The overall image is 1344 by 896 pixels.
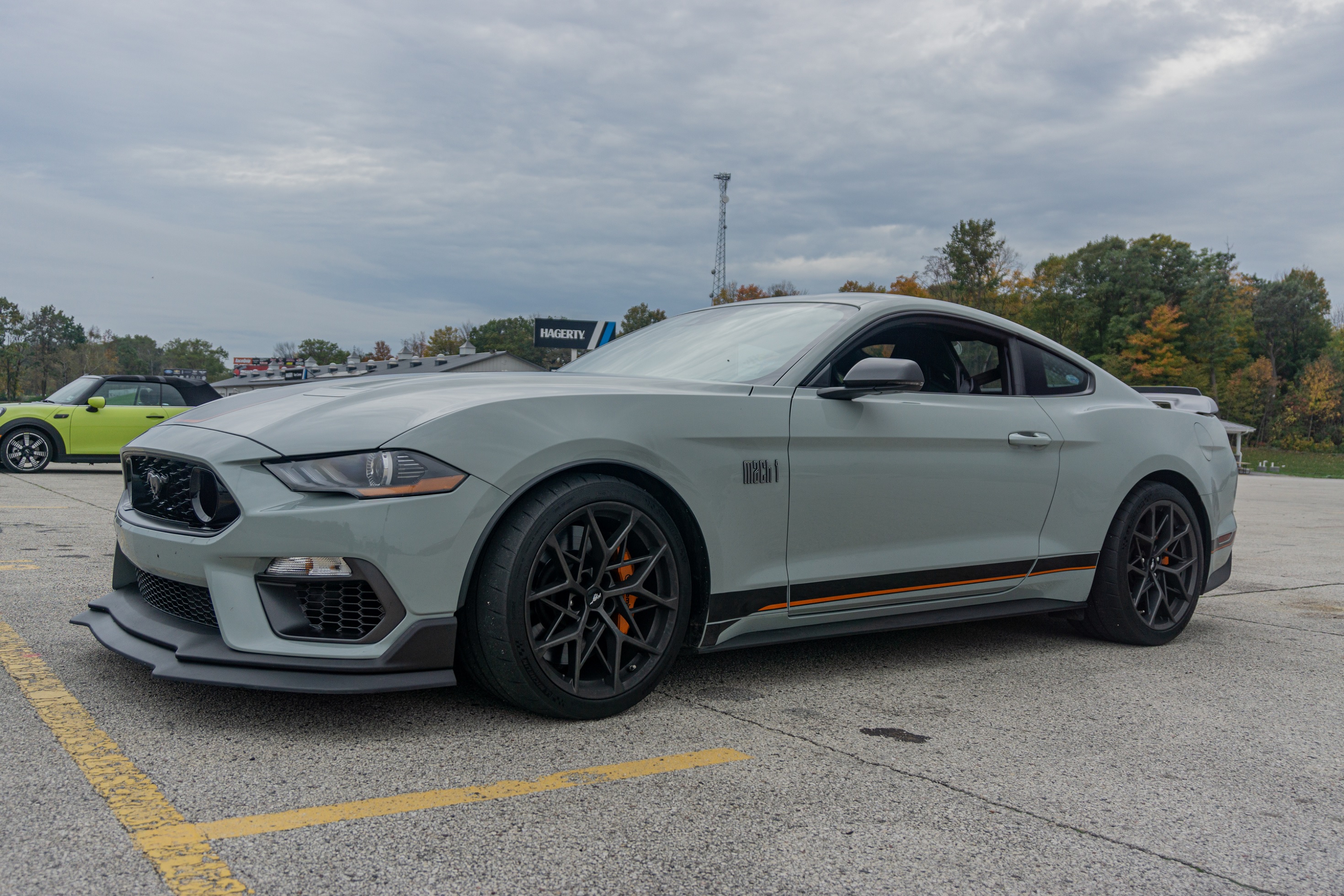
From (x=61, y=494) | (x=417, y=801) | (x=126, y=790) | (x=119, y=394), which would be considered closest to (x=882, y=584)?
(x=417, y=801)

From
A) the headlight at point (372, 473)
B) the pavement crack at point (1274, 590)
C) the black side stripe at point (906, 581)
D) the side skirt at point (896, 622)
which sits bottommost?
the pavement crack at point (1274, 590)

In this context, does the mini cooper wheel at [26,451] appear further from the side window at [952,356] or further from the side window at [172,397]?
the side window at [952,356]

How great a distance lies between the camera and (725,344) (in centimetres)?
394

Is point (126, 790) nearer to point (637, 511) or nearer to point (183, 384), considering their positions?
point (637, 511)

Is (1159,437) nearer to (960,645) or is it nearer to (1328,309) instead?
(960,645)

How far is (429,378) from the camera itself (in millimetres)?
3316

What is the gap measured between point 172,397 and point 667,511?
1442 centimetres

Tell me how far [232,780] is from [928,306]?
3105 millimetres

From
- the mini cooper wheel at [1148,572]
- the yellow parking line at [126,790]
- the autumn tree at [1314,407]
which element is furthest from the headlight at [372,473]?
the autumn tree at [1314,407]

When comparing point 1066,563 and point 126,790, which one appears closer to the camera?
point 126,790

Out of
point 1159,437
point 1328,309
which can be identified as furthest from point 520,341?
point 1159,437

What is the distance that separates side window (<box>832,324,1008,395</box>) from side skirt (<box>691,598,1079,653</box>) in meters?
0.90

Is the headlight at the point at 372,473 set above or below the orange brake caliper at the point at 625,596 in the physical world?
above

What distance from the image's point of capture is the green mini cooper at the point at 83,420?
14.1 meters
